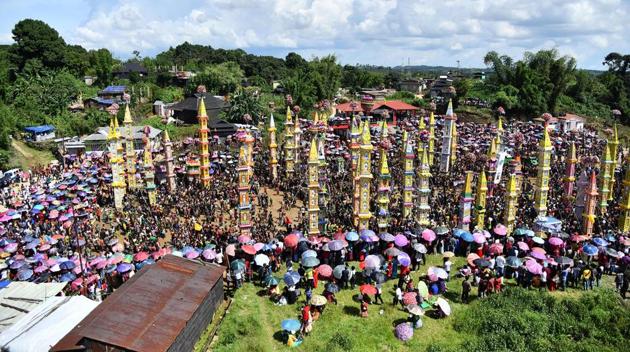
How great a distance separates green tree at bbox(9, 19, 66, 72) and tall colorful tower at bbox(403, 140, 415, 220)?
62933mm

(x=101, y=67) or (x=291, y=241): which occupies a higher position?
(x=101, y=67)

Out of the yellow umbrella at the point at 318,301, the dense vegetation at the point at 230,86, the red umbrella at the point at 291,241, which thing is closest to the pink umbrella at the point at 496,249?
the yellow umbrella at the point at 318,301

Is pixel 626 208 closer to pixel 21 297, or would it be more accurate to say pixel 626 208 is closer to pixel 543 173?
pixel 543 173

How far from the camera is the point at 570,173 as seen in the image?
3322 cm

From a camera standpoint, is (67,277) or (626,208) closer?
(67,277)

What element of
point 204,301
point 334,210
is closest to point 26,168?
point 334,210

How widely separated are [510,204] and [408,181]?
6200 millimetres

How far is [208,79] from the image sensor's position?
264ft

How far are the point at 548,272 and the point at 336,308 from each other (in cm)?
1011


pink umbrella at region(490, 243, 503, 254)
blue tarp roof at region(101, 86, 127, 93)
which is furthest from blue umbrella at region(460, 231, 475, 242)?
blue tarp roof at region(101, 86, 127, 93)

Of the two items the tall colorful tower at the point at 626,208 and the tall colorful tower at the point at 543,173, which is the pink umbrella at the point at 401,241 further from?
the tall colorful tower at the point at 626,208

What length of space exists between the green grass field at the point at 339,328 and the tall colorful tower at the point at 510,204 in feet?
23.6

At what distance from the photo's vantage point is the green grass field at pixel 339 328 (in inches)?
738

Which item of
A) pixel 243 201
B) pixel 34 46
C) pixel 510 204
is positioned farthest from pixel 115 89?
pixel 510 204
